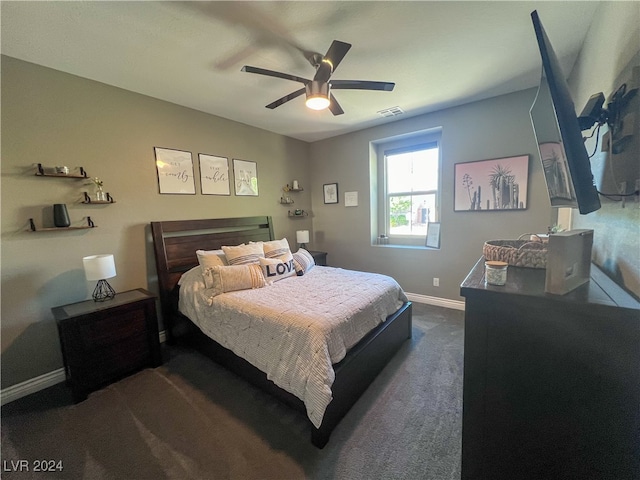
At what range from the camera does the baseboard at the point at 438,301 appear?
3.44 meters

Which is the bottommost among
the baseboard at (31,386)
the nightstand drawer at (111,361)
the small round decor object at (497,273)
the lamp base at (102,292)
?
the baseboard at (31,386)

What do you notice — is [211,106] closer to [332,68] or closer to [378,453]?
[332,68]

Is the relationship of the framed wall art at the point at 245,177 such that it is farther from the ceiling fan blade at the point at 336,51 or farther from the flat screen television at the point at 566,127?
the flat screen television at the point at 566,127

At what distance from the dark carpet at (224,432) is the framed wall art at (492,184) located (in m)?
1.97

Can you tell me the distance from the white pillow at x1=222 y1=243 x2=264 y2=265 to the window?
215 centimetres

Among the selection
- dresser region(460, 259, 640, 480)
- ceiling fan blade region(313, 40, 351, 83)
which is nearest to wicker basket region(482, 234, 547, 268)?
dresser region(460, 259, 640, 480)

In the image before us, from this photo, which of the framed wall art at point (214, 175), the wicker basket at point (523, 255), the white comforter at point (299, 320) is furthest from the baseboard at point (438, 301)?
the framed wall art at point (214, 175)

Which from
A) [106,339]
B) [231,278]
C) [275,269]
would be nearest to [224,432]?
[231,278]

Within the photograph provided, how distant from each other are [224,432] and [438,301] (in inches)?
120

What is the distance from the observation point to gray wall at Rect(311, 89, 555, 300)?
286 centimetres

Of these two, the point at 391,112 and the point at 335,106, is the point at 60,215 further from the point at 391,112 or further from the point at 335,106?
the point at 391,112

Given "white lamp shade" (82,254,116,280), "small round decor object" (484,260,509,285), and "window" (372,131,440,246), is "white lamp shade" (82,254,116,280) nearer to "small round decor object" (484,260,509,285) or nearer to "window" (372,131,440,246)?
"small round decor object" (484,260,509,285)

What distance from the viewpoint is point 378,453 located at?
1.48 meters

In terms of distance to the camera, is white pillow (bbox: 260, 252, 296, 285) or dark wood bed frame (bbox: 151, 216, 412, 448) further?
white pillow (bbox: 260, 252, 296, 285)
